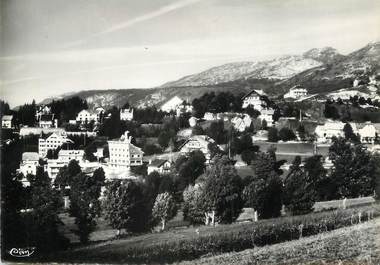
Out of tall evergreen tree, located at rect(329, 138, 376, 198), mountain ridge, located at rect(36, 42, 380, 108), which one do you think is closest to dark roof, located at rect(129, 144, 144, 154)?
mountain ridge, located at rect(36, 42, 380, 108)

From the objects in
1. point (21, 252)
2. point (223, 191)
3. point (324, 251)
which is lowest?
point (21, 252)

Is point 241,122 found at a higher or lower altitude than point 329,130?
higher

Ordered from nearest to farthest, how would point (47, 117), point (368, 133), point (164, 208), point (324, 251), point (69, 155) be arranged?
point (324, 251), point (368, 133), point (164, 208), point (69, 155), point (47, 117)

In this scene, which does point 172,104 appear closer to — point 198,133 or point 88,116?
point 198,133

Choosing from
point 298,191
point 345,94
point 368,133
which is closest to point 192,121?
point 298,191

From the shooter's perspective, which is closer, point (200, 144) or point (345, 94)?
point (345, 94)

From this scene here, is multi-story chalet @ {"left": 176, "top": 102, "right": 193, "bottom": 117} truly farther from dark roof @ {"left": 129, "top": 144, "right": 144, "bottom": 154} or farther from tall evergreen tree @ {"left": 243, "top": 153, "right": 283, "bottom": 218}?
tall evergreen tree @ {"left": 243, "top": 153, "right": 283, "bottom": 218}
